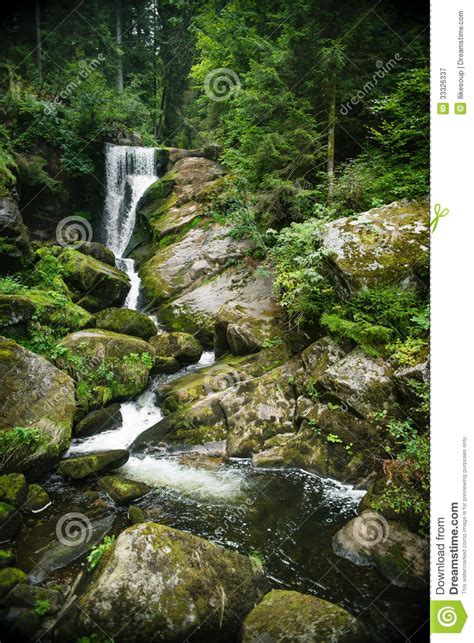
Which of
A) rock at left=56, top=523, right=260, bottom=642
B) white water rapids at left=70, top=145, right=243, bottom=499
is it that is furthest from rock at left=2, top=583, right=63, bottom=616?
white water rapids at left=70, top=145, right=243, bottom=499

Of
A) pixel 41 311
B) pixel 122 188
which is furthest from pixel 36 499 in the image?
pixel 122 188

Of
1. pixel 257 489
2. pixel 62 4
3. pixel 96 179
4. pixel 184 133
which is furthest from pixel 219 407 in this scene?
pixel 184 133

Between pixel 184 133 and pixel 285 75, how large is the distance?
16397 mm

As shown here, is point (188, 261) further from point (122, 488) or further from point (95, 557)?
point (95, 557)

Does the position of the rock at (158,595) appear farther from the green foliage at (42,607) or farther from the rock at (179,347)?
the rock at (179,347)

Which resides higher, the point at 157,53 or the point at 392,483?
the point at 157,53

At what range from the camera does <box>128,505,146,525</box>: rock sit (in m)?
5.22

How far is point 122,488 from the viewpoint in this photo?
5.81 m

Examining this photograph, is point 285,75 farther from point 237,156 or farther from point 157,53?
point 157,53

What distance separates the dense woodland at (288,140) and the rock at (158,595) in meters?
2.33

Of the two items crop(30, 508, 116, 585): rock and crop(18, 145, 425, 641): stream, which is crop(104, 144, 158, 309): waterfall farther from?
crop(30, 508, 116, 585): rock

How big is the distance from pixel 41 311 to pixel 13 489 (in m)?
4.48

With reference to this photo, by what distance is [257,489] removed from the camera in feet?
20.0
